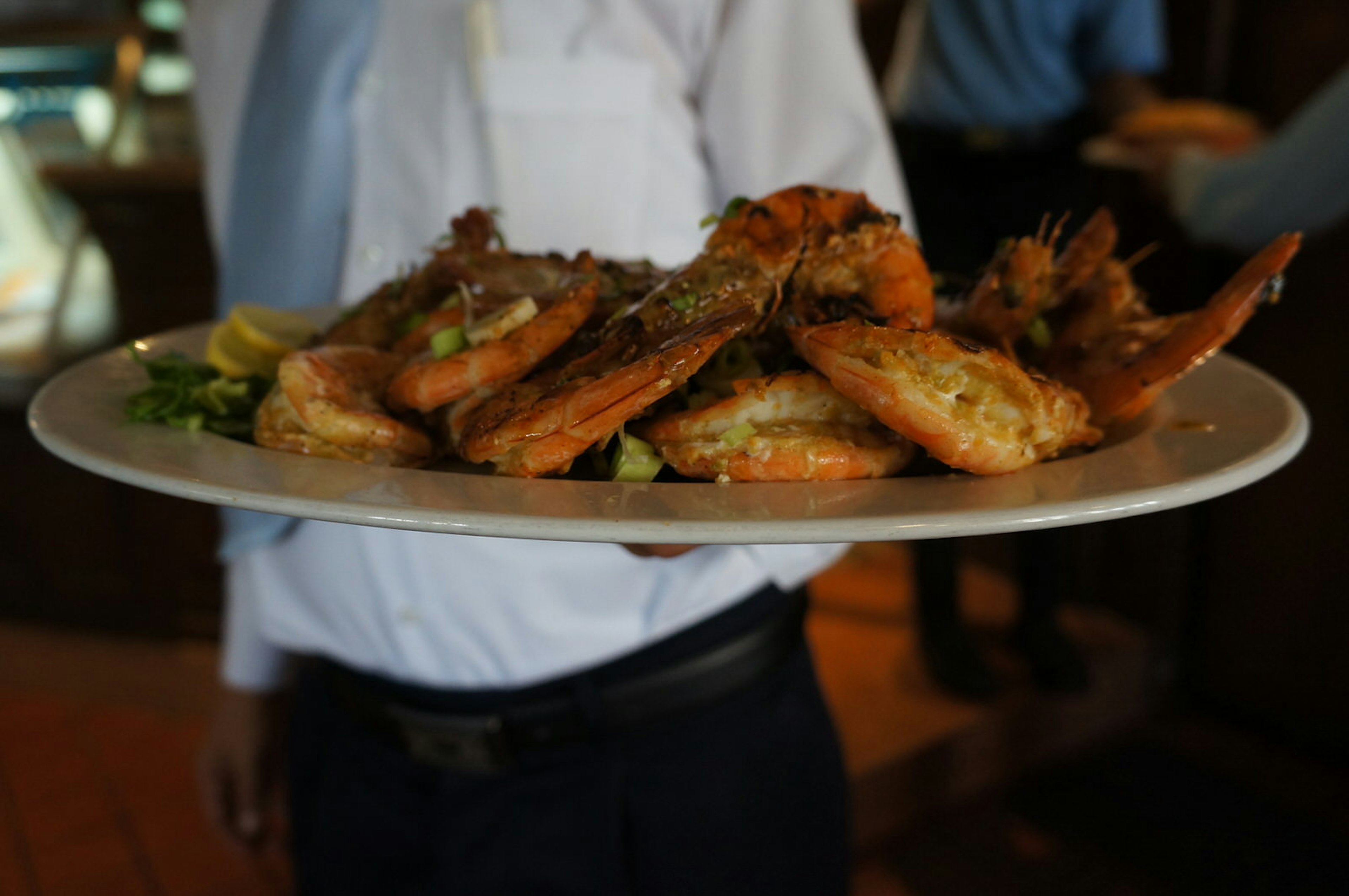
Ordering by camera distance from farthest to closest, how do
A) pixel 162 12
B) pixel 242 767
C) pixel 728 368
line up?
pixel 162 12
pixel 242 767
pixel 728 368

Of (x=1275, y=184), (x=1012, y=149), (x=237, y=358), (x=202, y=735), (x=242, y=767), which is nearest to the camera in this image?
(x=237, y=358)

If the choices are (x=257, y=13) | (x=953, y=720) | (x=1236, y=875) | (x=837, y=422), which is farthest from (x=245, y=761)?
(x=1236, y=875)

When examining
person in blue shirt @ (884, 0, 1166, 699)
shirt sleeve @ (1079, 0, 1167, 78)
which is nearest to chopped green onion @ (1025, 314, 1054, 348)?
person in blue shirt @ (884, 0, 1166, 699)

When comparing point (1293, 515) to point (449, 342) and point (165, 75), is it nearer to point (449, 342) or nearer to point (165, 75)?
point (449, 342)

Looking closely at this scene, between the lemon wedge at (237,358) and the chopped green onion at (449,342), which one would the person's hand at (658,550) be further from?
the lemon wedge at (237,358)

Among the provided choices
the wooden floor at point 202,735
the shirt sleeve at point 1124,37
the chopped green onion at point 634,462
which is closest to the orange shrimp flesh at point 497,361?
the chopped green onion at point 634,462

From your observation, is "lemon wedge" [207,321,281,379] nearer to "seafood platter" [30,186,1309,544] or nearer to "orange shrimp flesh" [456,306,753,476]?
"seafood platter" [30,186,1309,544]

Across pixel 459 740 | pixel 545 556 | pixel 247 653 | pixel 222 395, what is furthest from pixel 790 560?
pixel 247 653

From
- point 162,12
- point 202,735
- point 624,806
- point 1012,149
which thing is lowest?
point 202,735
